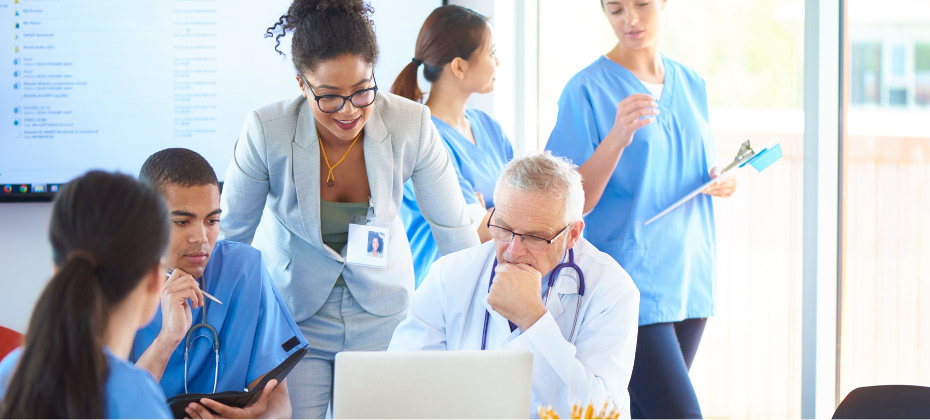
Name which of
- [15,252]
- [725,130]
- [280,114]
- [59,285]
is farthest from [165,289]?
[725,130]

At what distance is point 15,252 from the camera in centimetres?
321

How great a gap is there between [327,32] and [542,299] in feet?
2.73

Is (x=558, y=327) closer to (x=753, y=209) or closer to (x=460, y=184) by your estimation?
(x=460, y=184)

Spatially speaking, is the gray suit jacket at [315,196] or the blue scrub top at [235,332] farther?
the gray suit jacket at [315,196]

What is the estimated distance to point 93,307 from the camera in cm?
97

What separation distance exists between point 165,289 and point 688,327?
157 cm

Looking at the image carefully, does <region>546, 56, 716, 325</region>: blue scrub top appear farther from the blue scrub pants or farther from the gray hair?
the gray hair

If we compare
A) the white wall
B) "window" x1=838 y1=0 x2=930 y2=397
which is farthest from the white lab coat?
the white wall

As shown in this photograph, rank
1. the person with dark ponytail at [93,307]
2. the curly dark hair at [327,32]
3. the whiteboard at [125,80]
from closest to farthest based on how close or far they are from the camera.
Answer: the person with dark ponytail at [93,307] → the curly dark hair at [327,32] → the whiteboard at [125,80]

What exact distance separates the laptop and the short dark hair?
76cm

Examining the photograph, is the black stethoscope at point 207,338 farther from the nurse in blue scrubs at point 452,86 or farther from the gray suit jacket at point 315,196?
the nurse in blue scrubs at point 452,86

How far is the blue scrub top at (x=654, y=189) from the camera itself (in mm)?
2486

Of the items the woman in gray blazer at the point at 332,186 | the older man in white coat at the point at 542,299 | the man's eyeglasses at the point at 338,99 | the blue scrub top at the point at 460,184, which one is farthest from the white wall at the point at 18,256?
the older man in white coat at the point at 542,299

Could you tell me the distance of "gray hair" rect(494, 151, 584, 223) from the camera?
1854 millimetres
